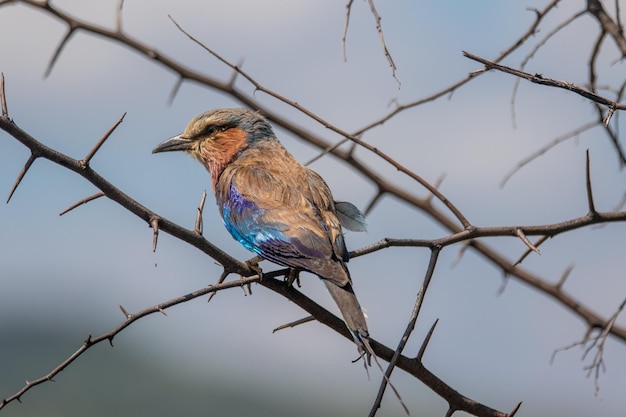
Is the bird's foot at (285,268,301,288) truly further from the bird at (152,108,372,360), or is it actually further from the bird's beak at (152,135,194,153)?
the bird's beak at (152,135,194,153)

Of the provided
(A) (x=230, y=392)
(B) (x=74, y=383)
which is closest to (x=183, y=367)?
(A) (x=230, y=392)

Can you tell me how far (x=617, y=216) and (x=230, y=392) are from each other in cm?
14712

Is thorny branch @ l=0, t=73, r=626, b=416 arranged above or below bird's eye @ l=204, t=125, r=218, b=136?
below

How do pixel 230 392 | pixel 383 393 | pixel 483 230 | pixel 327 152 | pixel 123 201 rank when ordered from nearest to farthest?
pixel 383 393, pixel 123 201, pixel 483 230, pixel 327 152, pixel 230 392

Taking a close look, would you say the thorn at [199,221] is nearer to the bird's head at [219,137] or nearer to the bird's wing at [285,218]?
the bird's wing at [285,218]

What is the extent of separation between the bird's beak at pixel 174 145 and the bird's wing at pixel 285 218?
0.73 m

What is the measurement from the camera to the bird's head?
676cm

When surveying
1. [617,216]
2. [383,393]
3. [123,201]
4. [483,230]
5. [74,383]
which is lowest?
[383,393]

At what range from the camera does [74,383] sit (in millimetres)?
133500

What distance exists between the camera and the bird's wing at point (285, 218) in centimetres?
505

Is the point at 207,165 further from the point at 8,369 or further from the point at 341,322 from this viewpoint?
the point at 8,369

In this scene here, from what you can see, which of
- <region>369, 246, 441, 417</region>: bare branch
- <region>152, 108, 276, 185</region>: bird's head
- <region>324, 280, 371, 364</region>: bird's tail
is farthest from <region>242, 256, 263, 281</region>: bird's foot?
<region>152, 108, 276, 185</region>: bird's head

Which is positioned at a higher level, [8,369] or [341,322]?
[8,369]

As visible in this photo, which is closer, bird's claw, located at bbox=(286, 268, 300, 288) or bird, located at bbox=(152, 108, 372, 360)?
bird, located at bbox=(152, 108, 372, 360)
